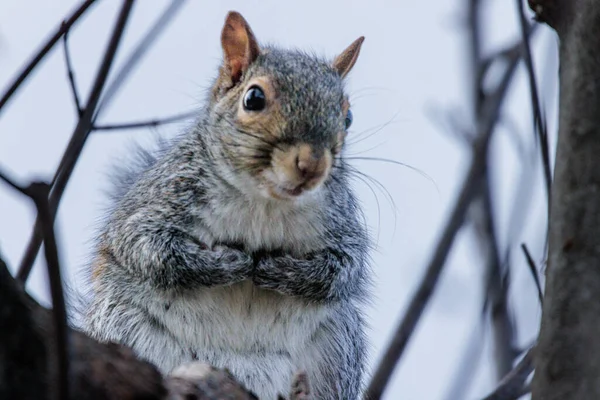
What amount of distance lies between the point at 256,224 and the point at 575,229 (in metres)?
1.04

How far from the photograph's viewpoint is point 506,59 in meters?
2.49

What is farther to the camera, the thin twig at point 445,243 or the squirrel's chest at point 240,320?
the squirrel's chest at point 240,320

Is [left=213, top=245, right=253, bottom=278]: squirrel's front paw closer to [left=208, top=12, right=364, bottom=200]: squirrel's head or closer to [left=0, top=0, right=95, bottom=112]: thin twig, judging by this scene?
[left=208, top=12, right=364, bottom=200]: squirrel's head

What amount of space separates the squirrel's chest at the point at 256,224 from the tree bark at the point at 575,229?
98 cm

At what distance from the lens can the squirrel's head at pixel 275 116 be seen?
1.80 metres

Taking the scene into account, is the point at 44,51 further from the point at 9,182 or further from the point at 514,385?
the point at 514,385

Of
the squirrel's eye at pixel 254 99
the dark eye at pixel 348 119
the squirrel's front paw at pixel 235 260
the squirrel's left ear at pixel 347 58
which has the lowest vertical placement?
the squirrel's front paw at pixel 235 260

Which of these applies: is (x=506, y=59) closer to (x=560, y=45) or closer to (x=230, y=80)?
(x=230, y=80)

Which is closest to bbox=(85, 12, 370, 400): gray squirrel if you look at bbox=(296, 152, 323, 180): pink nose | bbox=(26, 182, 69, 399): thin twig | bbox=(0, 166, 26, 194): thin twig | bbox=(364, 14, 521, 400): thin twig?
bbox=(296, 152, 323, 180): pink nose

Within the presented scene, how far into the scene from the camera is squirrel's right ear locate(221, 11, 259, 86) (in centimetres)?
216

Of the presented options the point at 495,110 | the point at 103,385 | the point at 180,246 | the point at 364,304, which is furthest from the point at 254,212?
the point at 103,385

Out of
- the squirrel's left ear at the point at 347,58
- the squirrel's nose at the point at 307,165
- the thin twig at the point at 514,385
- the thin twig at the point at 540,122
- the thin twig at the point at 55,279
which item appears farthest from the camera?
the squirrel's left ear at the point at 347,58

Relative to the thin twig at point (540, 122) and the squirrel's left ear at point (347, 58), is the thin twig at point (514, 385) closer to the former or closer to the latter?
the thin twig at point (540, 122)

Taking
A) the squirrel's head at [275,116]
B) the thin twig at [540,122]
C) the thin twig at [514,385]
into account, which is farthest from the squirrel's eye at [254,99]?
the thin twig at [514,385]
